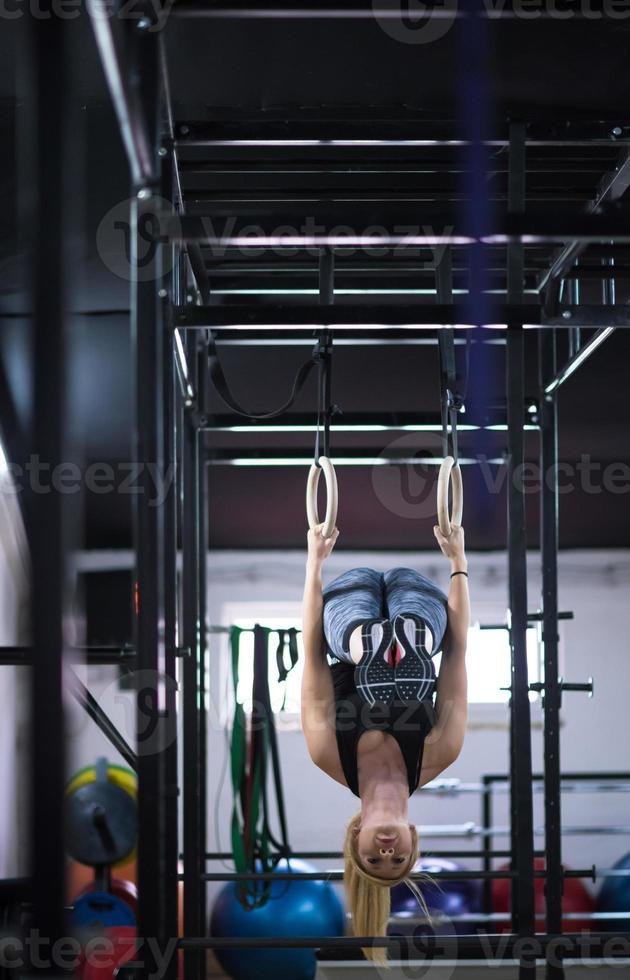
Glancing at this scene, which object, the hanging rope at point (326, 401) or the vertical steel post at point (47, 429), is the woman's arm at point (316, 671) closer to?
A: the hanging rope at point (326, 401)

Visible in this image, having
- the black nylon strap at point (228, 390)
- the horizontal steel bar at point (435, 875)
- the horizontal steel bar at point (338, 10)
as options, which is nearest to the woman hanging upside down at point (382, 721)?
the horizontal steel bar at point (435, 875)

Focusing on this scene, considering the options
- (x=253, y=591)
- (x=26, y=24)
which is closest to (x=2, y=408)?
(x=26, y=24)

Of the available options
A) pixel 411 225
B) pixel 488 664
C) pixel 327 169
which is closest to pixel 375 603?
pixel 327 169

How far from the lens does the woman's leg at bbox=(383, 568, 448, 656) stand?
121 inches

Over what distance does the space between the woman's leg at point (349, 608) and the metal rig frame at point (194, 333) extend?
0.42 m

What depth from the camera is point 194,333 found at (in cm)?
362

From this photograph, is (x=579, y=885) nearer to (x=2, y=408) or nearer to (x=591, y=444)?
(x=591, y=444)

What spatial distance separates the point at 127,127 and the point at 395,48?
0.97 metres

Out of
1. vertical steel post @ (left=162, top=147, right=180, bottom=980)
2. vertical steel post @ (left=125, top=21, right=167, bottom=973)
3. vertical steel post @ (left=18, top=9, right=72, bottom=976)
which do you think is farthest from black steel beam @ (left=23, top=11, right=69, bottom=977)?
vertical steel post @ (left=162, top=147, right=180, bottom=980)

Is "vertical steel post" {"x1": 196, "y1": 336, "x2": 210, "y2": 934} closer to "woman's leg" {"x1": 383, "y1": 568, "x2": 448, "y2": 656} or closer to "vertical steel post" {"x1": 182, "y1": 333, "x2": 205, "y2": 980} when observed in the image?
"vertical steel post" {"x1": 182, "y1": 333, "x2": 205, "y2": 980}

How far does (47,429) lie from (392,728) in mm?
2063

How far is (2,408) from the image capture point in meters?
4.12

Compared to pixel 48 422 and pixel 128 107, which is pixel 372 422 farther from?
pixel 48 422

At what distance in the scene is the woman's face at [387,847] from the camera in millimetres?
2867
